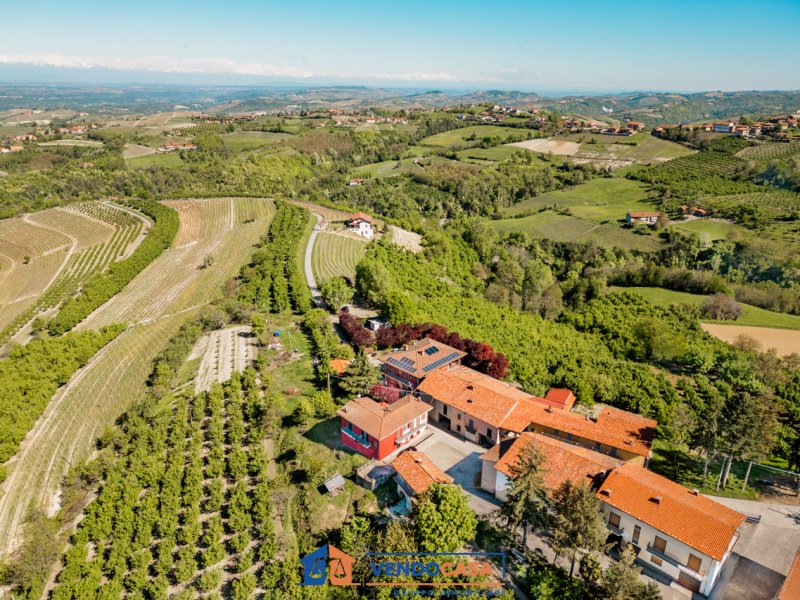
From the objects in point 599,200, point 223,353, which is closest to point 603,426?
point 223,353

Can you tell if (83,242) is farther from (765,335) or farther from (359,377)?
(765,335)

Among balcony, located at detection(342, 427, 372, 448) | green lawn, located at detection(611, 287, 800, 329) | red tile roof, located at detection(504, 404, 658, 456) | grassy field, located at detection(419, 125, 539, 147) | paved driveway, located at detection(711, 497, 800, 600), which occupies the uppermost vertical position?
grassy field, located at detection(419, 125, 539, 147)

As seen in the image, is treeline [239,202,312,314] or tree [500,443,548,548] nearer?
tree [500,443,548,548]

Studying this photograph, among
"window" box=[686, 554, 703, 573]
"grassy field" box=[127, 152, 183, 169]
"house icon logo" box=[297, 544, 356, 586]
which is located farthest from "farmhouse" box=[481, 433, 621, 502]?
"grassy field" box=[127, 152, 183, 169]

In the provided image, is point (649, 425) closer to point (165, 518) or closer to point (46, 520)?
point (165, 518)

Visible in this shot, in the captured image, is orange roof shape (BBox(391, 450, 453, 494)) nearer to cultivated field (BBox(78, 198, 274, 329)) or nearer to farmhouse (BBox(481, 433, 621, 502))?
farmhouse (BBox(481, 433, 621, 502))

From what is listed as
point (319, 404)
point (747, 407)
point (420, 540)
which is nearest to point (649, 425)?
point (747, 407)

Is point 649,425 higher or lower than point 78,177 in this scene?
lower
